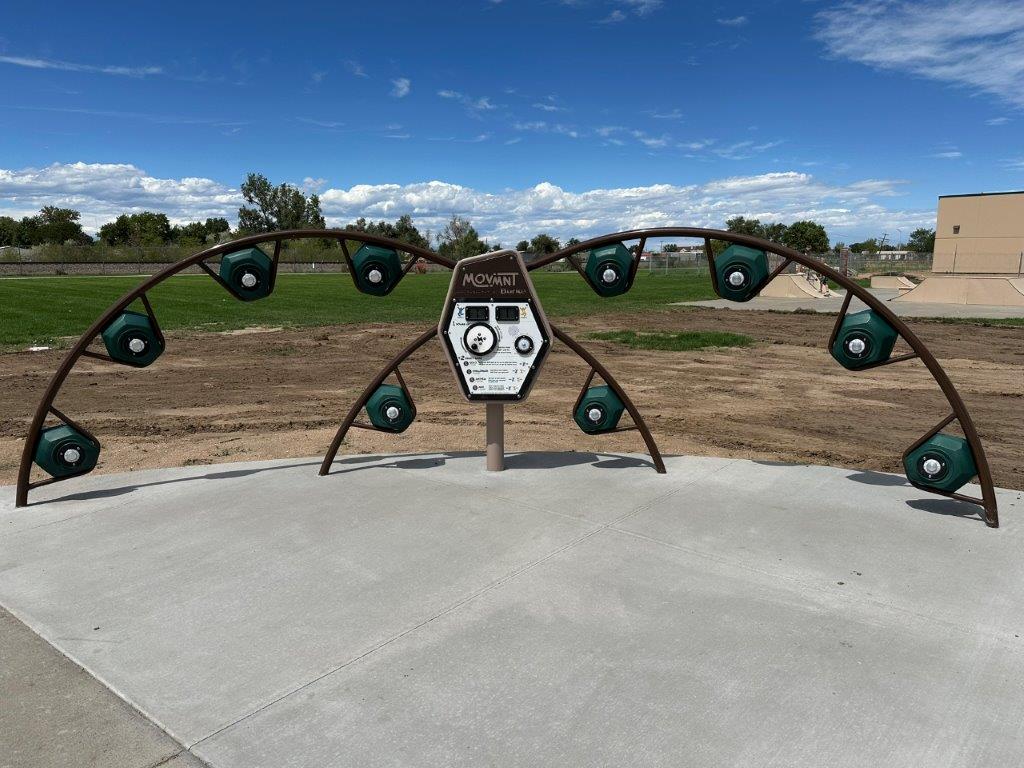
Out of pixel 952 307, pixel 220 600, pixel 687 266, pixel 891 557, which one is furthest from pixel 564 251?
pixel 687 266

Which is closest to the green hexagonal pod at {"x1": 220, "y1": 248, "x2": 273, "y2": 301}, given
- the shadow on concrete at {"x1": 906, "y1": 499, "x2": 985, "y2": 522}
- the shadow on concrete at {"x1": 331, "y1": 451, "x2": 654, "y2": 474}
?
the shadow on concrete at {"x1": 331, "y1": 451, "x2": 654, "y2": 474}

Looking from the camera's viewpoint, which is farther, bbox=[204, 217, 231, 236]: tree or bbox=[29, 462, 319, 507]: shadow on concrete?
bbox=[204, 217, 231, 236]: tree

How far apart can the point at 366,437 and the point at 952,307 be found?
→ 2558 centimetres

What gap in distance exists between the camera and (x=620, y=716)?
291cm

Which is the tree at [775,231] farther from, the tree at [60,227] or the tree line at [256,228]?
the tree at [60,227]

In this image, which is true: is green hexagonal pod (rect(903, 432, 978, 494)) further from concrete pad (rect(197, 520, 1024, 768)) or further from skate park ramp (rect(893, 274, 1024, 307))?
skate park ramp (rect(893, 274, 1024, 307))

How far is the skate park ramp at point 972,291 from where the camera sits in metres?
27.0

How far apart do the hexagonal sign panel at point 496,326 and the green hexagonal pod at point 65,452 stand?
9.19ft

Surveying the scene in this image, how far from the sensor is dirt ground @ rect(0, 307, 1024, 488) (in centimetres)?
773

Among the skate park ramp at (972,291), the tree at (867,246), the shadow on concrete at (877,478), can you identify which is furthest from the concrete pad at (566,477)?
the tree at (867,246)

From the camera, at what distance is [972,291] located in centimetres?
2781

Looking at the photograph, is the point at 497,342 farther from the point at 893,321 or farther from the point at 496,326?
the point at 893,321

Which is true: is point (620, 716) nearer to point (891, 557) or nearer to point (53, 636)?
point (891, 557)

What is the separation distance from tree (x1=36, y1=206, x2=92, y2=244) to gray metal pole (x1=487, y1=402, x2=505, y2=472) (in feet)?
310
